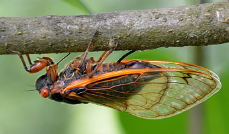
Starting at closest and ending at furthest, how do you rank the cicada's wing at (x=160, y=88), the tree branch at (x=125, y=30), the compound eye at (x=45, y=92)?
1. the tree branch at (x=125, y=30)
2. the cicada's wing at (x=160, y=88)
3. the compound eye at (x=45, y=92)

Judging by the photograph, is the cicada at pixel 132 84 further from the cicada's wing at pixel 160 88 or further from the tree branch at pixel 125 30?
the tree branch at pixel 125 30

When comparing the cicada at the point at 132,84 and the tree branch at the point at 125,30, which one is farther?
the cicada at the point at 132,84

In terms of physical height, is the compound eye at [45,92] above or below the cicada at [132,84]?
below

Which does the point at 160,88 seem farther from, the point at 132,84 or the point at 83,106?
the point at 83,106

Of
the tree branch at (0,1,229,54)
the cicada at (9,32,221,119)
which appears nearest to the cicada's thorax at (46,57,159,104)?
the cicada at (9,32,221,119)

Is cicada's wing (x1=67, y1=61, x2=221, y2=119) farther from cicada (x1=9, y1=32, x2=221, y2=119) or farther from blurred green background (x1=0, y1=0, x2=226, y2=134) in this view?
blurred green background (x1=0, y1=0, x2=226, y2=134)

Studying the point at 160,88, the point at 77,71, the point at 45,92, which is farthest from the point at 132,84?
the point at 45,92

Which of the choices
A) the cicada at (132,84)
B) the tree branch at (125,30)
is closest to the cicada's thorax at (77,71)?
the cicada at (132,84)
